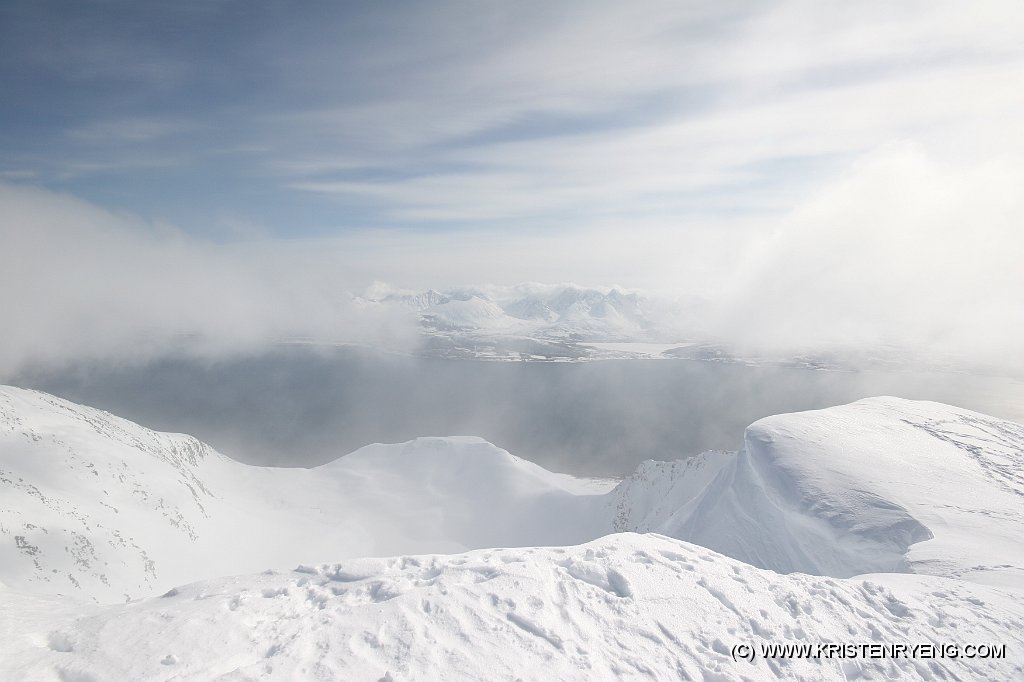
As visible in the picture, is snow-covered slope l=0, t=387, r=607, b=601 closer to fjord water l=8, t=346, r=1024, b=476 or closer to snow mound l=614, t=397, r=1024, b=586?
fjord water l=8, t=346, r=1024, b=476

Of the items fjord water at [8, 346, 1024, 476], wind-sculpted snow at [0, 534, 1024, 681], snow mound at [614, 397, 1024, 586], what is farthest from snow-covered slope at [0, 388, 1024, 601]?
fjord water at [8, 346, 1024, 476]

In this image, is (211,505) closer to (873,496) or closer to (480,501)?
(480,501)

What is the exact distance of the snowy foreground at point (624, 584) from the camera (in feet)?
30.4

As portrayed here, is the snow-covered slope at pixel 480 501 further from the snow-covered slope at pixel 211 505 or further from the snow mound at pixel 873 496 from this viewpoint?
the snow-covered slope at pixel 211 505

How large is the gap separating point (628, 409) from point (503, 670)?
152m

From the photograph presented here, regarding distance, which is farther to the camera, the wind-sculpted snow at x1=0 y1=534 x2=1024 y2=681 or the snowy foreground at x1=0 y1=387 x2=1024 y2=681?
the snowy foreground at x1=0 y1=387 x2=1024 y2=681

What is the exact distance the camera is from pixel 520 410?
15738cm

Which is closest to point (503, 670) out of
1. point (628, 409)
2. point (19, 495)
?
point (19, 495)

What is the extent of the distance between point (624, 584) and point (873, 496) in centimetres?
2041

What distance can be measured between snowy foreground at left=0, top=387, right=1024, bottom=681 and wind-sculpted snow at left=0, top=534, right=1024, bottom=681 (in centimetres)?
5

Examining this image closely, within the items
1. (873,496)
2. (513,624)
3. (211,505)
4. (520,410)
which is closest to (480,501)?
(211,505)

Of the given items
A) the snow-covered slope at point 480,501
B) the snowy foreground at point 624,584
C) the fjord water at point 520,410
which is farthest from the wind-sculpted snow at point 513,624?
the fjord water at point 520,410

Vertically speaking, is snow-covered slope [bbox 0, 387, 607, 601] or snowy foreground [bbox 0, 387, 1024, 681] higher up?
snowy foreground [bbox 0, 387, 1024, 681]

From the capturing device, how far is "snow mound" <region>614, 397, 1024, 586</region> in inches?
786
